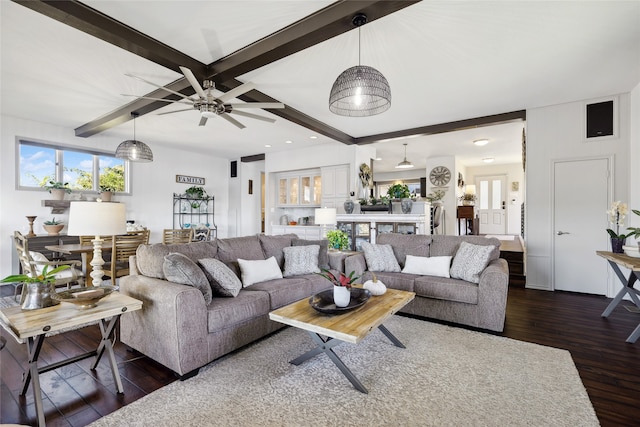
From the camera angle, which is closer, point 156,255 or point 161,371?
point 161,371

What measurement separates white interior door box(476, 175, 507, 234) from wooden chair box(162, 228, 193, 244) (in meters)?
9.45

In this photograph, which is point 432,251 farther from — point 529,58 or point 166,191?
point 166,191

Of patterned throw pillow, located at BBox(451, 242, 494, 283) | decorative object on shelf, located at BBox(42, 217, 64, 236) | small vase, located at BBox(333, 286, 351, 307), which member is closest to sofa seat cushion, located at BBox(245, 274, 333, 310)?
small vase, located at BBox(333, 286, 351, 307)

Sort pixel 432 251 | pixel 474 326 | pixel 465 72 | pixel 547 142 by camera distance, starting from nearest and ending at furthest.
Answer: pixel 474 326
pixel 465 72
pixel 432 251
pixel 547 142

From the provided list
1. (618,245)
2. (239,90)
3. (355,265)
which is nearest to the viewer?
(239,90)

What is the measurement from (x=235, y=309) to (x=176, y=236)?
3.10m

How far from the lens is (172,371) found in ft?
7.36

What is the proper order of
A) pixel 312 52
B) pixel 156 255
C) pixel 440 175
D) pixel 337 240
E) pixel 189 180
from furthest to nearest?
1. pixel 440 175
2. pixel 189 180
3. pixel 337 240
4. pixel 312 52
5. pixel 156 255

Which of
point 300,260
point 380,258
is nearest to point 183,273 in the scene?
point 300,260

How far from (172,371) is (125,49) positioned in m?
2.86

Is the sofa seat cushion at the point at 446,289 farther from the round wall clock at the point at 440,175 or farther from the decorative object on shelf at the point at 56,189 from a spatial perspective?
the decorative object on shelf at the point at 56,189

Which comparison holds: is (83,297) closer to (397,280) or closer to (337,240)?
(397,280)

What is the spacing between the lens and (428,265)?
3529 millimetres

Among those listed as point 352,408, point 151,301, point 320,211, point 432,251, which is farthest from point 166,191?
point 352,408
